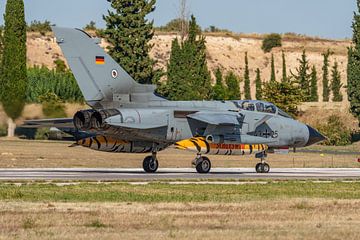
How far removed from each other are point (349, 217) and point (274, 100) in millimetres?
65904

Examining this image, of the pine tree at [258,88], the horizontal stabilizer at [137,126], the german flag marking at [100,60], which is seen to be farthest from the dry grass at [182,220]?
the pine tree at [258,88]

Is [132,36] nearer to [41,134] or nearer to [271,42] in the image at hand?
[41,134]

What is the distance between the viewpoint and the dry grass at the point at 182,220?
17.1 meters

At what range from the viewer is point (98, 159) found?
4862cm

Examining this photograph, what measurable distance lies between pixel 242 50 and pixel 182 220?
13415 centimetres

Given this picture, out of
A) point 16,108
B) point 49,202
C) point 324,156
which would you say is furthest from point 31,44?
point 49,202

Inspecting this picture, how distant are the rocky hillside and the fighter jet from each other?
96443 mm

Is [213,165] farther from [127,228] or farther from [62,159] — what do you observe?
[127,228]

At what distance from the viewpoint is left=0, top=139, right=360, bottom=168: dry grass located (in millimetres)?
45344

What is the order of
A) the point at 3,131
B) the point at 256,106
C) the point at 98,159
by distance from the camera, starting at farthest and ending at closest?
the point at 98,159
the point at 3,131
the point at 256,106

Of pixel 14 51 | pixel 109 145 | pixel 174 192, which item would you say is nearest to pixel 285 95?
pixel 14 51

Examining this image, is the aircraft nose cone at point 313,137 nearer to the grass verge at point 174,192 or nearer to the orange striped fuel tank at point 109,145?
the orange striped fuel tank at point 109,145

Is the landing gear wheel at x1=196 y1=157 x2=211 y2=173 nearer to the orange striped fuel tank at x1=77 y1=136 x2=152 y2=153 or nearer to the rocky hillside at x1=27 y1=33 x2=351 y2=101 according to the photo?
the orange striped fuel tank at x1=77 y1=136 x2=152 y2=153

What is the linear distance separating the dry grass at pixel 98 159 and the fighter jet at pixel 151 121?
752 cm
